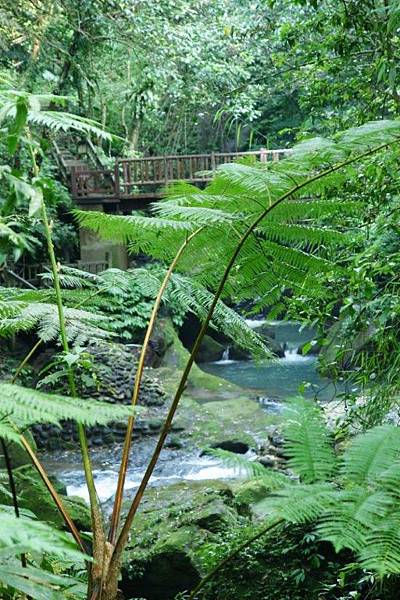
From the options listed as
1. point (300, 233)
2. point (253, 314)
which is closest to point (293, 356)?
point (253, 314)

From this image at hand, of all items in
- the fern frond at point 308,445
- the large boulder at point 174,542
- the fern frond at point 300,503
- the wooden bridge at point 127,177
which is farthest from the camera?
the wooden bridge at point 127,177

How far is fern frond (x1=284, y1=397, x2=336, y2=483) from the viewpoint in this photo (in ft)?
5.55

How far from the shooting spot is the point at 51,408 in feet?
4.20

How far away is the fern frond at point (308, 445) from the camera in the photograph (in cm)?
169

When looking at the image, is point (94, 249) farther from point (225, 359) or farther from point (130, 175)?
point (225, 359)

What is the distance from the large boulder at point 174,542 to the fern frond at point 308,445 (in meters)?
2.02

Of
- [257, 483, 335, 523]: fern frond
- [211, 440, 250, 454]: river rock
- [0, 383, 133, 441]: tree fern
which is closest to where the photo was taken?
[0, 383, 133, 441]: tree fern

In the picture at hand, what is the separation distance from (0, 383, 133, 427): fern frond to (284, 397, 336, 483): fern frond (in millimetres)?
541

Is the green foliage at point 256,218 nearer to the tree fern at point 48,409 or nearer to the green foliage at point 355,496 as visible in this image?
the green foliage at point 355,496

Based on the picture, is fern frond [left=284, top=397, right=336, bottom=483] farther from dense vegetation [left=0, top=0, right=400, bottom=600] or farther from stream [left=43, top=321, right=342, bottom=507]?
stream [left=43, top=321, right=342, bottom=507]

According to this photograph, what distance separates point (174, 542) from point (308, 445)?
2.48 m

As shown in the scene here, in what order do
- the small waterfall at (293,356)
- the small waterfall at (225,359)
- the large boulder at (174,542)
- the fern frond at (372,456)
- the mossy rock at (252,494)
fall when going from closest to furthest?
the fern frond at (372,456) → the large boulder at (174,542) → the mossy rock at (252,494) → the small waterfall at (293,356) → the small waterfall at (225,359)

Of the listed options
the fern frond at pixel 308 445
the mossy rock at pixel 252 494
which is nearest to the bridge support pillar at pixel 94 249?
the mossy rock at pixel 252 494

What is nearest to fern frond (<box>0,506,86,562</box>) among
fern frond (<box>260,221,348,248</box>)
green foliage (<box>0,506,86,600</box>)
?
green foliage (<box>0,506,86,600</box>)
